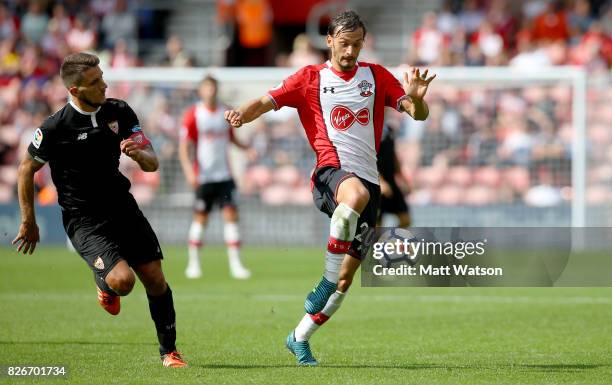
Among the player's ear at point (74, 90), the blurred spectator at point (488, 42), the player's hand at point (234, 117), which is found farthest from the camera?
the blurred spectator at point (488, 42)

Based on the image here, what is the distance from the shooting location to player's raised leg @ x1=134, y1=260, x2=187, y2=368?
8.82 metres

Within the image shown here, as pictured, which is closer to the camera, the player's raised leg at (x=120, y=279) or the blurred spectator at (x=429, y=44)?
the player's raised leg at (x=120, y=279)

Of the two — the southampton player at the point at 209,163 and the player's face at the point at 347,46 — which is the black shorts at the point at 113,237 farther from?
the southampton player at the point at 209,163

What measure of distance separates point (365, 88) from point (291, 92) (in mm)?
601

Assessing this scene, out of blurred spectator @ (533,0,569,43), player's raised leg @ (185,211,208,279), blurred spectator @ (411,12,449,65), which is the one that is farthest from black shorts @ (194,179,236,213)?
blurred spectator @ (533,0,569,43)

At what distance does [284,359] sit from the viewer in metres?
9.36

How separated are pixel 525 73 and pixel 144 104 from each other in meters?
6.97

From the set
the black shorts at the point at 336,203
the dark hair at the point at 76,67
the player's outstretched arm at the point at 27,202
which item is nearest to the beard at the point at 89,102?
the dark hair at the point at 76,67

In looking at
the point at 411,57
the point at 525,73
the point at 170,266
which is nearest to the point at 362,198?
the point at 170,266

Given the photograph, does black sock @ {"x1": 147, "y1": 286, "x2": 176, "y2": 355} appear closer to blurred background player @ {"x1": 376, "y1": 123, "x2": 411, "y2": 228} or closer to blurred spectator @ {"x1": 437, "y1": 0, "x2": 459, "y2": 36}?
blurred background player @ {"x1": 376, "y1": 123, "x2": 411, "y2": 228}

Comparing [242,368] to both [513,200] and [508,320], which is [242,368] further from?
[513,200]

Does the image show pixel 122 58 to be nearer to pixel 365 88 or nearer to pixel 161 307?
pixel 365 88

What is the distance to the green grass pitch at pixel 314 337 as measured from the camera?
8.59 metres

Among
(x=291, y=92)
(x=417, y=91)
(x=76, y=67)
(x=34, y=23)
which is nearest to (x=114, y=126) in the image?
(x=76, y=67)
